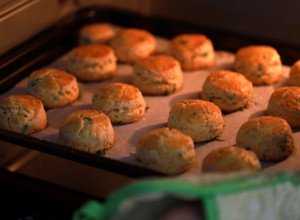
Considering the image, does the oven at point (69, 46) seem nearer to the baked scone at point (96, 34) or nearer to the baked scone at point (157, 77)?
the baked scone at point (96, 34)

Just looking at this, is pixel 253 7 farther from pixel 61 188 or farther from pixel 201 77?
pixel 61 188

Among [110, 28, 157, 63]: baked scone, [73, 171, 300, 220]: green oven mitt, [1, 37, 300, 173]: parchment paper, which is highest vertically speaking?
[73, 171, 300, 220]: green oven mitt

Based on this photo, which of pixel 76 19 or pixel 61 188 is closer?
pixel 61 188

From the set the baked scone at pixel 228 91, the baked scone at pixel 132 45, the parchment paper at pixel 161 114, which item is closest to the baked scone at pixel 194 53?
the parchment paper at pixel 161 114

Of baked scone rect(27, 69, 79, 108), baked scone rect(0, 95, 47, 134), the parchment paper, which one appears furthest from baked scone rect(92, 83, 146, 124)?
baked scone rect(0, 95, 47, 134)

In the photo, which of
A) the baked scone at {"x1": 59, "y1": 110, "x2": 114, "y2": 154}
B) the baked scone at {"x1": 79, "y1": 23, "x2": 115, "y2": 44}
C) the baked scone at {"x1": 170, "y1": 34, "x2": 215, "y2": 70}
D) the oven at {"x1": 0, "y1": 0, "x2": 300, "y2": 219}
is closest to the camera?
the oven at {"x1": 0, "y1": 0, "x2": 300, "y2": 219}

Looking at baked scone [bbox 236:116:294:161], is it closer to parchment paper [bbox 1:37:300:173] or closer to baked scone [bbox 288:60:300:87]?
parchment paper [bbox 1:37:300:173]

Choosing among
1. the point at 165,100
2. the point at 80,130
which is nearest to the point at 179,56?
the point at 165,100
